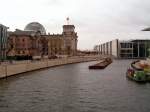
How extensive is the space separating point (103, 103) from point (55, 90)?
13543mm

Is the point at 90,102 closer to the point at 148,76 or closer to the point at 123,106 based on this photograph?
the point at 123,106

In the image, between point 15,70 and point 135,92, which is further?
point 15,70

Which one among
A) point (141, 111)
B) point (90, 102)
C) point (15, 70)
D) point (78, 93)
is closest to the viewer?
point (141, 111)

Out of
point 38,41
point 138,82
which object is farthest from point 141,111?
point 38,41

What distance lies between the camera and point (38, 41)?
603 ft

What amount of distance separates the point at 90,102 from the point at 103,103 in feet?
5.34

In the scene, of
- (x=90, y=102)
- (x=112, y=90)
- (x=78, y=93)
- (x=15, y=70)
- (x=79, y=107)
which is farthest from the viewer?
(x=15, y=70)

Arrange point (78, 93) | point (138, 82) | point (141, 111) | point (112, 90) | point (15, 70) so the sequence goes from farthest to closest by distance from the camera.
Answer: point (15, 70)
point (138, 82)
point (112, 90)
point (78, 93)
point (141, 111)

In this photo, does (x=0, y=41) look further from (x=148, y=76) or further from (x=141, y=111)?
(x=141, y=111)

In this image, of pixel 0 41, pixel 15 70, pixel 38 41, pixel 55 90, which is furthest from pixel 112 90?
pixel 38 41

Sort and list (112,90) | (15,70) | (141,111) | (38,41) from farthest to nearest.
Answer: (38,41), (15,70), (112,90), (141,111)

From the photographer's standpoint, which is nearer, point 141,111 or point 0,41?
point 141,111

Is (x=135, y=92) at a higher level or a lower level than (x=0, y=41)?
lower

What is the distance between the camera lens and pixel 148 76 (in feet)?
208
